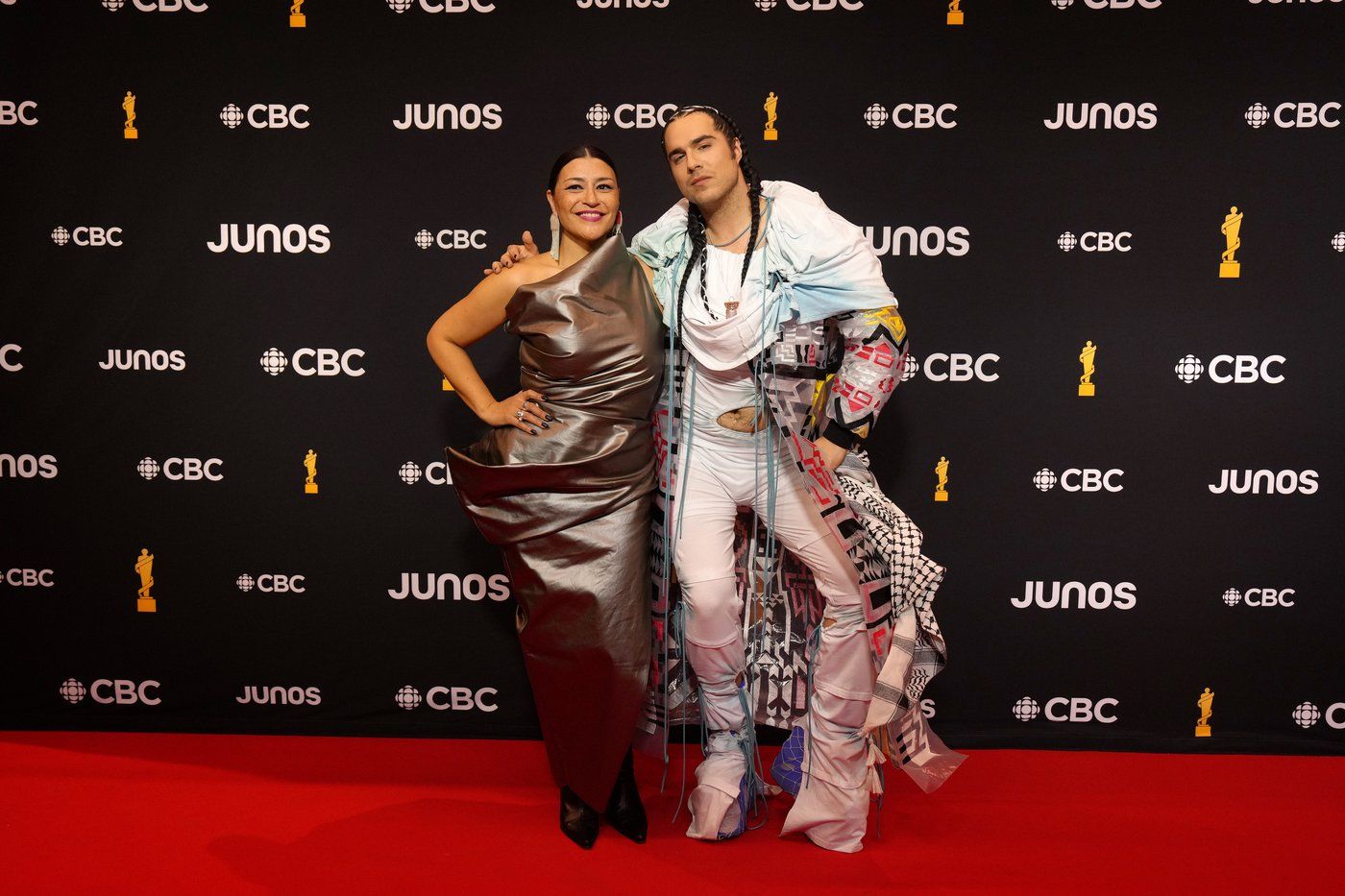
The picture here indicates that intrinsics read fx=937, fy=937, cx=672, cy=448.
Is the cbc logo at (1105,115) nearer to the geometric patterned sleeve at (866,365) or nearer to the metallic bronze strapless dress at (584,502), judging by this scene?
the geometric patterned sleeve at (866,365)

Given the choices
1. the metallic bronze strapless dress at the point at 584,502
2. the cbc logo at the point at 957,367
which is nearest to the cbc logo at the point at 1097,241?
the cbc logo at the point at 957,367

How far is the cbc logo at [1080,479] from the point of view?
110 inches

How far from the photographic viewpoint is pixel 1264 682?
112 inches

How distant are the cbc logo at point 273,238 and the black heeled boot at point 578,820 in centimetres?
171

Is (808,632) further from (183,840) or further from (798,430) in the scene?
(183,840)

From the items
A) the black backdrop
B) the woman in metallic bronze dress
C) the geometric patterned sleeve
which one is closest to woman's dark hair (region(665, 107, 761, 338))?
the woman in metallic bronze dress

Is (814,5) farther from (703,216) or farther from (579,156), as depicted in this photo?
(579,156)

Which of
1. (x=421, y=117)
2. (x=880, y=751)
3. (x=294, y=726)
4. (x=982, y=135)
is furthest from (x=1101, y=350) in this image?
(x=294, y=726)

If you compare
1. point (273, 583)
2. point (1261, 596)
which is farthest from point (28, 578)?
point (1261, 596)

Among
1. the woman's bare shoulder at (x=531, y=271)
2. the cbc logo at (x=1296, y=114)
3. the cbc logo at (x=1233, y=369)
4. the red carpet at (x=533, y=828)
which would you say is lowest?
the red carpet at (x=533, y=828)

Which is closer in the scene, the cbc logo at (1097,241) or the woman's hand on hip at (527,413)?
the woman's hand on hip at (527,413)

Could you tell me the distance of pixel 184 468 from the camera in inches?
113

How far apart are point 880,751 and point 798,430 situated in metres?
0.86

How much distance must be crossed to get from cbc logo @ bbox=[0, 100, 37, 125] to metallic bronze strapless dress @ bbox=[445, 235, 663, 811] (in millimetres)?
1714
